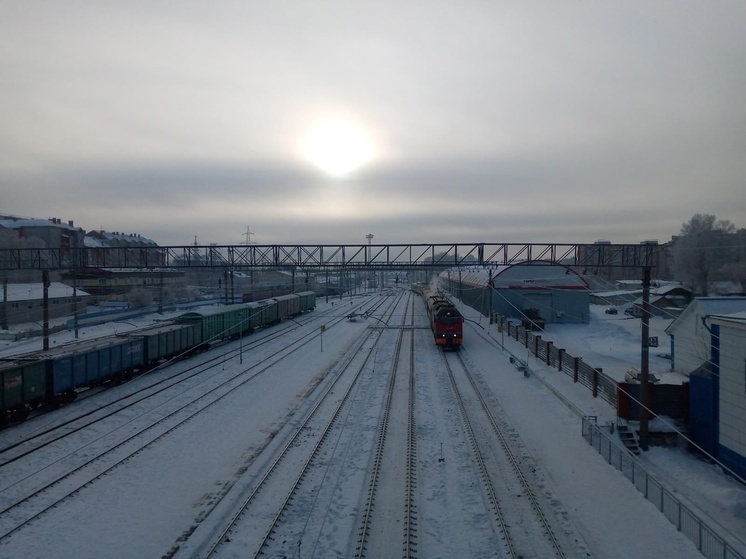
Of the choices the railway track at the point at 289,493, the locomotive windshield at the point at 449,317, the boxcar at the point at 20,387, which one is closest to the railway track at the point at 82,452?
the boxcar at the point at 20,387

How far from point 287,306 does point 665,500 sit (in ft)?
149

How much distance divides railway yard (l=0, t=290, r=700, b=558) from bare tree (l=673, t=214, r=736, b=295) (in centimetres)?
4789

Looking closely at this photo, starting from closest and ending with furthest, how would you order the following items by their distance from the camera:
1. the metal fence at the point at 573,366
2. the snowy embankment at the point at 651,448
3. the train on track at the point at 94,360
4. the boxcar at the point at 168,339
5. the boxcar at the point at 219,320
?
the snowy embankment at the point at 651,448
the train on track at the point at 94,360
the metal fence at the point at 573,366
the boxcar at the point at 168,339
the boxcar at the point at 219,320

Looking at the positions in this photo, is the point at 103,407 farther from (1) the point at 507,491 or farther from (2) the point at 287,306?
(2) the point at 287,306

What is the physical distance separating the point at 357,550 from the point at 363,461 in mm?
4649

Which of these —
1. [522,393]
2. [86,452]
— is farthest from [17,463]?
[522,393]

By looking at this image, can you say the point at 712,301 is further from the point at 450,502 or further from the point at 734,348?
the point at 450,502

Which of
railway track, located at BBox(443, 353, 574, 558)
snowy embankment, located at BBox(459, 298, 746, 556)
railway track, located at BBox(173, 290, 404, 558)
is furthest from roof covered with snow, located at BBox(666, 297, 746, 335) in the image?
railway track, located at BBox(173, 290, 404, 558)

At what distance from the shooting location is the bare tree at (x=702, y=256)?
60.1m

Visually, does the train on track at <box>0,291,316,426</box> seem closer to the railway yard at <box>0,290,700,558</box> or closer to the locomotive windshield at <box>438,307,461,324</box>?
the railway yard at <box>0,290,700,558</box>

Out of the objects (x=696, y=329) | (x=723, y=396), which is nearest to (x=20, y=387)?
(x=723, y=396)

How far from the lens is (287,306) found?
54844 millimetres

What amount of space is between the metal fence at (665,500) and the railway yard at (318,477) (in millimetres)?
286

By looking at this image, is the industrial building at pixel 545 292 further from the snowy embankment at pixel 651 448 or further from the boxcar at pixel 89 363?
the boxcar at pixel 89 363
